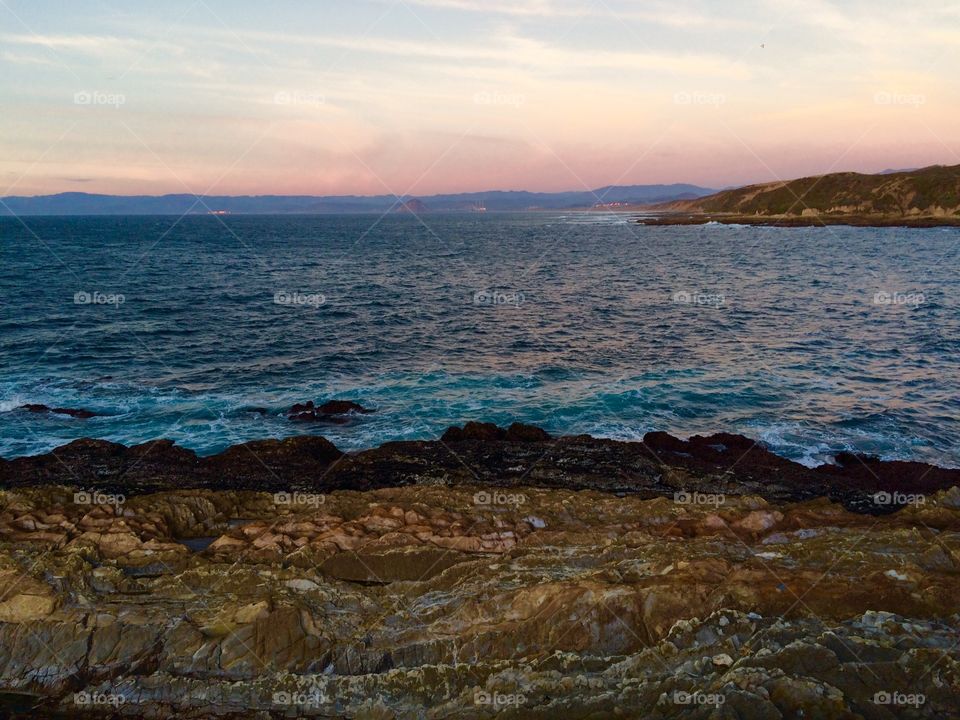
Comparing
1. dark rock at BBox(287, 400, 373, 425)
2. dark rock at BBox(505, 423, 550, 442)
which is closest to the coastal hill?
dark rock at BBox(505, 423, 550, 442)

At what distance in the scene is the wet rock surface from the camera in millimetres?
8438

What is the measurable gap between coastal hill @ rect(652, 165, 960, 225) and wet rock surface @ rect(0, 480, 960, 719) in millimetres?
142505

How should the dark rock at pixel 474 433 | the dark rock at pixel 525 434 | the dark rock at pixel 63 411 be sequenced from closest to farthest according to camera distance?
1. the dark rock at pixel 525 434
2. the dark rock at pixel 474 433
3. the dark rock at pixel 63 411

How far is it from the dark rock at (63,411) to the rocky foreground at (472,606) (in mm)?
10506

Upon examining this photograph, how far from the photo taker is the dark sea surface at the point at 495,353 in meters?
23.1

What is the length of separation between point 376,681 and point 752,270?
70283 mm

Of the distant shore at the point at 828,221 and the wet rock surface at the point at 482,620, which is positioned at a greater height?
the distant shore at the point at 828,221

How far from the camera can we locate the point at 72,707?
8969 millimetres

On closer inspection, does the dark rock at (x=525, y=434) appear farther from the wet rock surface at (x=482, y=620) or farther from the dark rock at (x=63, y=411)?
the dark rock at (x=63, y=411)

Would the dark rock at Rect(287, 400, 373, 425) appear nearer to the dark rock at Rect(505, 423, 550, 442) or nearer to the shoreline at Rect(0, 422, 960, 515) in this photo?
the shoreline at Rect(0, 422, 960, 515)

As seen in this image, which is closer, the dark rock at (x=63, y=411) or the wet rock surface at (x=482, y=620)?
the wet rock surface at (x=482, y=620)

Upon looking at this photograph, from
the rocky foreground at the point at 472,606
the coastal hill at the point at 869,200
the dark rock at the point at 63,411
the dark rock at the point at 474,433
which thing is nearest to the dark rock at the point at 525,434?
the dark rock at the point at 474,433

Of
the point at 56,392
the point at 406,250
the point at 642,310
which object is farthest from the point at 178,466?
the point at 406,250

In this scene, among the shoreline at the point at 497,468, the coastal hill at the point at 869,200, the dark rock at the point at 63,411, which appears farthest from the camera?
the coastal hill at the point at 869,200
